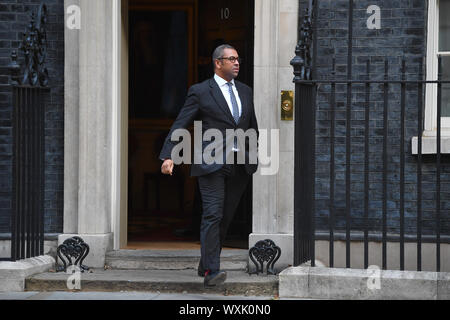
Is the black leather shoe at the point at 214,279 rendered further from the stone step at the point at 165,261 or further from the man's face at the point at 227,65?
the man's face at the point at 227,65

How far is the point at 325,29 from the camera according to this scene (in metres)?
8.32

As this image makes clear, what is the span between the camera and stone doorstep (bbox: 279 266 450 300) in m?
7.09

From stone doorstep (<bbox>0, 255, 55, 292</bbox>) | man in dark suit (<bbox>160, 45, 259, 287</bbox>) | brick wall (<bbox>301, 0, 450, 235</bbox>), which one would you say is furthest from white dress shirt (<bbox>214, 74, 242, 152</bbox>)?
stone doorstep (<bbox>0, 255, 55, 292</bbox>)

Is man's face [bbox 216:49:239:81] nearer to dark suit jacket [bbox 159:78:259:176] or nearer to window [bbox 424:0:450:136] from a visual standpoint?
dark suit jacket [bbox 159:78:259:176]

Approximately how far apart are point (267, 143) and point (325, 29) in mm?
1207

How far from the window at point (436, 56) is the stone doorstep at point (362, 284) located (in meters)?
1.67

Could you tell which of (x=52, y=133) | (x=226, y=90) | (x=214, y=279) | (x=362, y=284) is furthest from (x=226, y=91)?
(x=52, y=133)

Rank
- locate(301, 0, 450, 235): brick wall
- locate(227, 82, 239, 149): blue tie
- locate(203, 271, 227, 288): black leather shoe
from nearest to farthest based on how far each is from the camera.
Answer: locate(203, 271, 227, 288): black leather shoe
locate(227, 82, 239, 149): blue tie
locate(301, 0, 450, 235): brick wall

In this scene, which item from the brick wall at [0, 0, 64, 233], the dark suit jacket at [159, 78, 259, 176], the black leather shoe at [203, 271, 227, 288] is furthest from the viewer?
the brick wall at [0, 0, 64, 233]

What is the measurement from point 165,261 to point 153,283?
82cm

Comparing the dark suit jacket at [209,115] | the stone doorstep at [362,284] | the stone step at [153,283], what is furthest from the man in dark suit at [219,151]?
the stone doorstep at [362,284]
